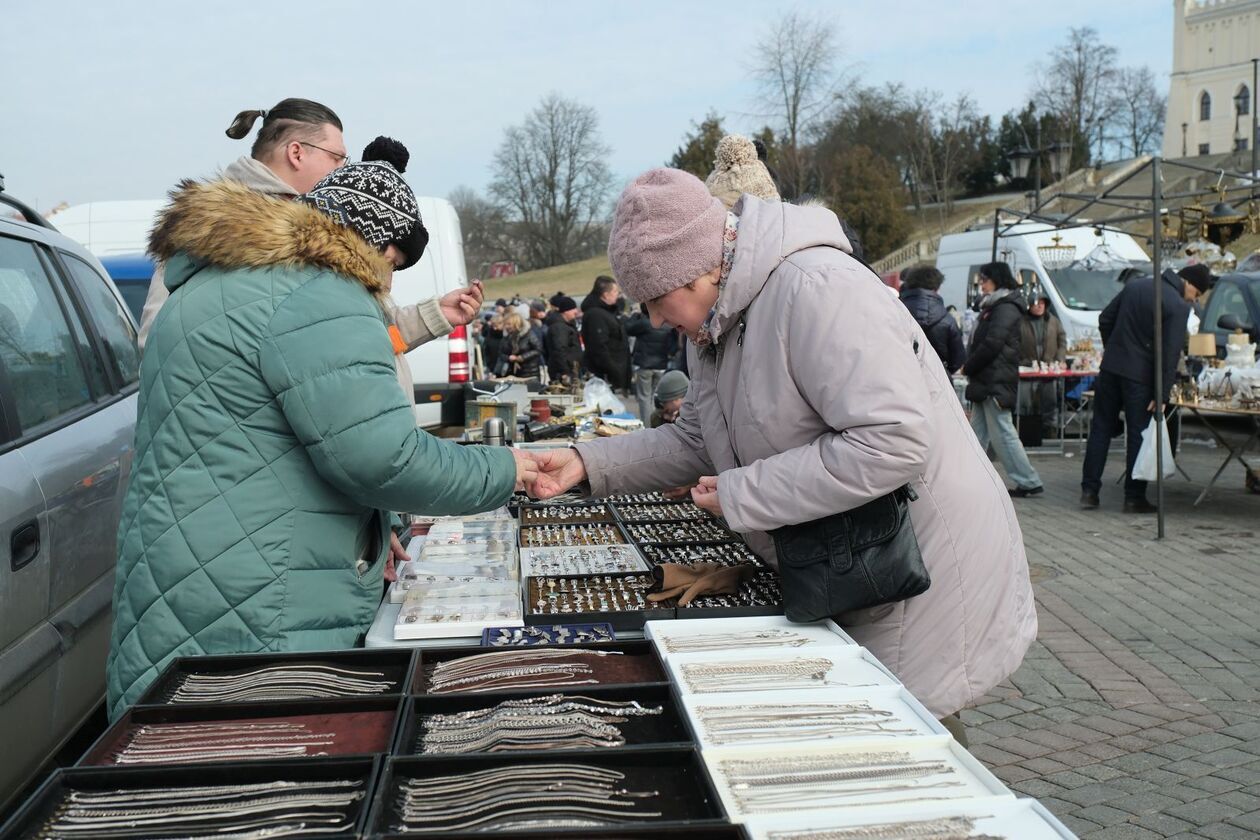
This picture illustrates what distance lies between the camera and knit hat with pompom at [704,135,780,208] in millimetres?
3545

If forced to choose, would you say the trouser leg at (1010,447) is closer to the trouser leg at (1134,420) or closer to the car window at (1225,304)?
the trouser leg at (1134,420)

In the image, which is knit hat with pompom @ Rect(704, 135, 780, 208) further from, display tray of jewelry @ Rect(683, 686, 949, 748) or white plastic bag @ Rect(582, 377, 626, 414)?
white plastic bag @ Rect(582, 377, 626, 414)

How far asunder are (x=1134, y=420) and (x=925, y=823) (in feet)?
25.9

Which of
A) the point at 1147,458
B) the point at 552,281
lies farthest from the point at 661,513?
the point at 552,281

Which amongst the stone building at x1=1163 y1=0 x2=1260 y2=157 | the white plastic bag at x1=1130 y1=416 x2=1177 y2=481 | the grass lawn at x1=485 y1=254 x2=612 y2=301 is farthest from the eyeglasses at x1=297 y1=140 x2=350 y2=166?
the stone building at x1=1163 y1=0 x2=1260 y2=157

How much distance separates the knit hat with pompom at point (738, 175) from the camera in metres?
3.54

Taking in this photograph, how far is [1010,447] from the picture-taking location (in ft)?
30.4

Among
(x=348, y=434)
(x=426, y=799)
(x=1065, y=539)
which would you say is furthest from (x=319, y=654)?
(x=1065, y=539)

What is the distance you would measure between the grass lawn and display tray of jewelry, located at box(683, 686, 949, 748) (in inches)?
2039

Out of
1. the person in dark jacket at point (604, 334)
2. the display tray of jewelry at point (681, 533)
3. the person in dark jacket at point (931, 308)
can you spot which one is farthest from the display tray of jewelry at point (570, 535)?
the person in dark jacket at point (604, 334)

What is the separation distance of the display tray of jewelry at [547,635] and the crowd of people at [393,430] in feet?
0.87

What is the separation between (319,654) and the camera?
6.39ft

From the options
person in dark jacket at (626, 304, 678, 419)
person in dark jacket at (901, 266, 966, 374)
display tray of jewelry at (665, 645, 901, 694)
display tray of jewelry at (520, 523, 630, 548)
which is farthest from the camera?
person in dark jacket at (626, 304, 678, 419)

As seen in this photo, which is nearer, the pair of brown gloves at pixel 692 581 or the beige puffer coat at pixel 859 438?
the beige puffer coat at pixel 859 438
